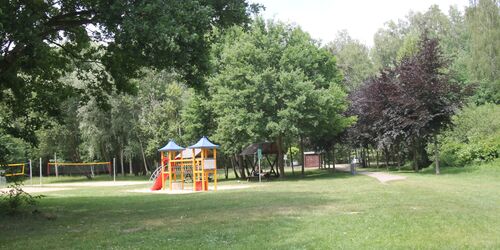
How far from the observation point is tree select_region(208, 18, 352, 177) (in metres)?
31.0

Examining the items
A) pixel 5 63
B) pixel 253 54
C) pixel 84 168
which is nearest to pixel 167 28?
pixel 5 63

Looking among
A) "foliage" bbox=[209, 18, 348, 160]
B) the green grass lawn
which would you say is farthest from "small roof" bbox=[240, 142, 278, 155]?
the green grass lawn

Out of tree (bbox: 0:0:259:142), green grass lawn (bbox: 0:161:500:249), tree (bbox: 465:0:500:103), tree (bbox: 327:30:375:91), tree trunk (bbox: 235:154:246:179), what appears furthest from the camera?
tree (bbox: 327:30:375:91)

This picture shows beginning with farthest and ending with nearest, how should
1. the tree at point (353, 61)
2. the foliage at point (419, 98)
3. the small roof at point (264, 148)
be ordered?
1. the tree at point (353, 61)
2. the small roof at point (264, 148)
3. the foliage at point (419, 98)

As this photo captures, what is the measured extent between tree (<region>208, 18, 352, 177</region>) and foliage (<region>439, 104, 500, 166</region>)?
312 inches

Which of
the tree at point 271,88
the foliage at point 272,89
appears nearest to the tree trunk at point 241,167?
the tree at point 271,88

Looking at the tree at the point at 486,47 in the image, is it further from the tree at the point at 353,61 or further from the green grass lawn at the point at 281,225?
the green grass lawn at the point at 281,225

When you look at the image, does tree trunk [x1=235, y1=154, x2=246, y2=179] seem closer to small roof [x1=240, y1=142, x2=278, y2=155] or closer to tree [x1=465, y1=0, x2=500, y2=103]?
small roof [x1=240, y1=142, x2=278, y2=155]

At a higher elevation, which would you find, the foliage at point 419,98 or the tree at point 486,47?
the tree at point 486,47

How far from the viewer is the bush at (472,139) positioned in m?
30.5

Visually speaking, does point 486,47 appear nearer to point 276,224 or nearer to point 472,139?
point 472,139

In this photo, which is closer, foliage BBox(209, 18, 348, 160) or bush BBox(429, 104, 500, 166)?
bush BBox(429, 104, 500, 166)

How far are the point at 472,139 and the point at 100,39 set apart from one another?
28.7 meters

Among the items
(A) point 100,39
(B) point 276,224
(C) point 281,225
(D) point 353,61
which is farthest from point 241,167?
(D) point 353,61
